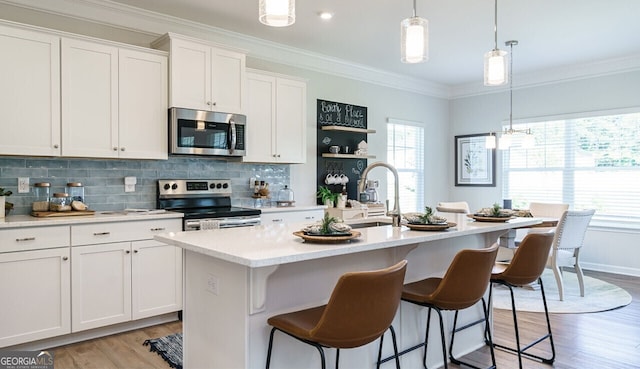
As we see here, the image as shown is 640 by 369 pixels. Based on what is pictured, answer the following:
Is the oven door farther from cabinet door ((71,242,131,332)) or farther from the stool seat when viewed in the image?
the stool seat

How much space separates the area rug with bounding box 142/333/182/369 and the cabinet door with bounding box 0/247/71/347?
60 cm

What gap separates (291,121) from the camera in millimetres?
4742

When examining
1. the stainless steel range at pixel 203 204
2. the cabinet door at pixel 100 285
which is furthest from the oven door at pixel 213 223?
the cabinet door at pixel 100 285

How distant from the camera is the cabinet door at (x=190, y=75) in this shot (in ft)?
12.3

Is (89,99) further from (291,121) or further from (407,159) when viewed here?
(407,159)

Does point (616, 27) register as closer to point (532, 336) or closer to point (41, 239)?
point (532, 336)

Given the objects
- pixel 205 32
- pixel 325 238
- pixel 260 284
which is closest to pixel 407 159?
pixel 205 32

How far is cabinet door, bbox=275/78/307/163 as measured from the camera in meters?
4.63

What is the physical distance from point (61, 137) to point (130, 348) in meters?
1.63

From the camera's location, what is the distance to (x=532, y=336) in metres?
3.39

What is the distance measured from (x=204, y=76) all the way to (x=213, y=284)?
2393mm

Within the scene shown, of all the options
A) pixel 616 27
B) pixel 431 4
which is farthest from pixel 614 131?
pixel 431 4

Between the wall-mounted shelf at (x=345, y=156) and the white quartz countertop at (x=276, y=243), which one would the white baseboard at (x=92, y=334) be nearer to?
the white quartz countertop at (x=276, y=243)

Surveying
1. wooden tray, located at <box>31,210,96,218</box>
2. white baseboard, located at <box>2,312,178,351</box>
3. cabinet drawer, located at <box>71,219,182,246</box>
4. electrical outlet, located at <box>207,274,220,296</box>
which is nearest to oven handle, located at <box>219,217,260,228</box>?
cabinet drawer, located at <box>71,219,182,246</box>
